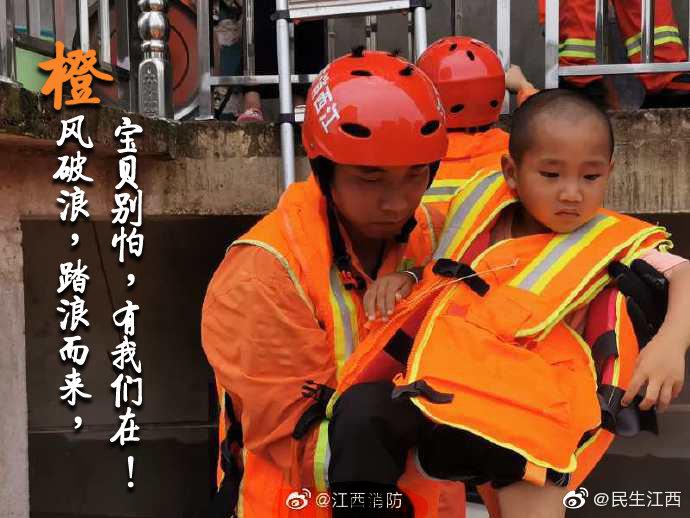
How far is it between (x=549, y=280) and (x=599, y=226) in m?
0.19

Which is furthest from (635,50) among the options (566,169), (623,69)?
(566,169)

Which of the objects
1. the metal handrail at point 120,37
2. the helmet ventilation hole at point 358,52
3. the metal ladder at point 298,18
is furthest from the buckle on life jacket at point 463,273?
the metal handrail at point 120,37

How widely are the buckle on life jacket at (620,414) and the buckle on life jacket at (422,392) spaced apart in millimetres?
336

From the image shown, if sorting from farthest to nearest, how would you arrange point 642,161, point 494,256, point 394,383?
1. point 642,161
2. point 494,256
3. point 394,383

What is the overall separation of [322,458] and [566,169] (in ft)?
2.71

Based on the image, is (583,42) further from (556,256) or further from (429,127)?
(556,256)

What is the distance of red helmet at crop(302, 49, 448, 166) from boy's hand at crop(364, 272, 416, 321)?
0.27 meters

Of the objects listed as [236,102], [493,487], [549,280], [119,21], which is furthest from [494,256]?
[236,102]

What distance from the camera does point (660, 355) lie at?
6.20 ft

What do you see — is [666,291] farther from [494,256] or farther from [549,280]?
[494,256]

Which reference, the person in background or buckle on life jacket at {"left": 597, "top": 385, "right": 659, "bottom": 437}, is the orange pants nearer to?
the person in background

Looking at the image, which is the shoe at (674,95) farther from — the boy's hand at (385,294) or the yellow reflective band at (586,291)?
the boy's hand at (385,294)

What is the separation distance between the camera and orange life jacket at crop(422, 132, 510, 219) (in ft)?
9.68

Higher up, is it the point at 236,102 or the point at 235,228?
the point at 236,102
